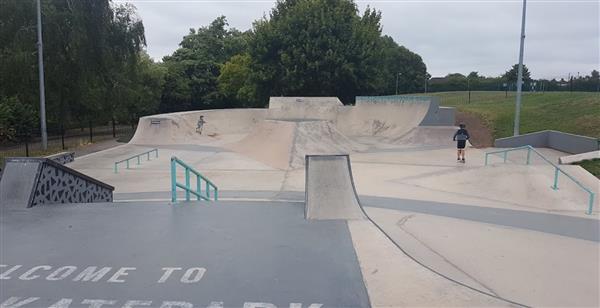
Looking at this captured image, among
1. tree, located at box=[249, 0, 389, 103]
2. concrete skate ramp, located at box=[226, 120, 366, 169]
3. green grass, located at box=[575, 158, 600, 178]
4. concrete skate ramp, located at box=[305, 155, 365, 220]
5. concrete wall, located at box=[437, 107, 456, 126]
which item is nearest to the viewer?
concrete skate ramp, located at box=[305, 155, 365, 220]

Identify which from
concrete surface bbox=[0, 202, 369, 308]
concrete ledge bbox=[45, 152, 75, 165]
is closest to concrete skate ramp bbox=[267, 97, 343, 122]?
concrete ledge bbox=[45, 152, 75, 165]

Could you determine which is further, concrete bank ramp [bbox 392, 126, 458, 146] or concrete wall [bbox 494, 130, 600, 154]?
concrete bank ramp [bbox 392, 126, 458, 146]

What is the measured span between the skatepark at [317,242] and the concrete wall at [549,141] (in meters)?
7.21

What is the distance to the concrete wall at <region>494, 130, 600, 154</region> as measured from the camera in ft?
67.4

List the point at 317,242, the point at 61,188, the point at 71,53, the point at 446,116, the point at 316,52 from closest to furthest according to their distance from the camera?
→ the point at 317,242 < the point at 61,188 < the point at 71,53 < the point at 446,116 < the point at 316,52

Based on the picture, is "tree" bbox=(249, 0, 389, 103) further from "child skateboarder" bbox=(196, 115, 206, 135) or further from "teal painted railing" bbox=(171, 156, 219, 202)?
"teal painted railing" bbox=(171, 156, 219, 202)

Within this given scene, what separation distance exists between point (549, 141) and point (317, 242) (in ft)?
71.1

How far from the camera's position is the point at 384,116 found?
2941 cm

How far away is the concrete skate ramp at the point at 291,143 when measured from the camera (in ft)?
61.7

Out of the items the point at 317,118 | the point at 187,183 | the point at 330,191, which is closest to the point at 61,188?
the point at 187,183

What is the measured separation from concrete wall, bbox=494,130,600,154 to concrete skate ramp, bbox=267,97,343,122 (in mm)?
11068

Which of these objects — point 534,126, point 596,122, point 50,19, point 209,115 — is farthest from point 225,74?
point 596,122

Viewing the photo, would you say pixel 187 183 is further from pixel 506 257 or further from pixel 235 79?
pixel 235 79

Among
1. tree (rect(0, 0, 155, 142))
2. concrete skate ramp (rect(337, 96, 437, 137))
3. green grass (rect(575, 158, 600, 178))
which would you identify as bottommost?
green grass (rect(575, 158, 600, 178))
